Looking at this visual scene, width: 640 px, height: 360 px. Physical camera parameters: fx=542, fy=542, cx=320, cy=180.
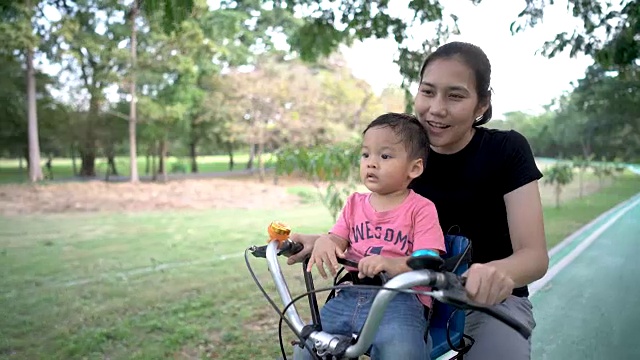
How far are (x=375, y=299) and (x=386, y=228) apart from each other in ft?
1.20

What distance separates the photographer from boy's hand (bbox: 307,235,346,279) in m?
1.39

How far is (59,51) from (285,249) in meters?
6.42

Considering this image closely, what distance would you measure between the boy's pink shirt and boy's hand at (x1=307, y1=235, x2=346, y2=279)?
7 cm

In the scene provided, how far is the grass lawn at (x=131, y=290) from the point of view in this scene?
135 inches

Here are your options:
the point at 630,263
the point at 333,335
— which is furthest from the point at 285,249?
the point at 630,263

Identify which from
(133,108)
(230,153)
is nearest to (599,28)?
(133,108)

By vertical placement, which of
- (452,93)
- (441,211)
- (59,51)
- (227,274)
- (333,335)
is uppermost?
(59,51)

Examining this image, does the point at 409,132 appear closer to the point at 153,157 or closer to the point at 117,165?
the point at 117,165

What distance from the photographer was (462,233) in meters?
1.71

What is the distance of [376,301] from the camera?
1.12 metres

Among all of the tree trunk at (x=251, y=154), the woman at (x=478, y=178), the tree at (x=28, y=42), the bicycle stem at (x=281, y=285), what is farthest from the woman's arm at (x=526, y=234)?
the tree trunk at (x=251, y=154)

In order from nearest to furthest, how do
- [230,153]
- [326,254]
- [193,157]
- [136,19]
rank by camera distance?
[326,254], [136,19], [230,153], [193,157]

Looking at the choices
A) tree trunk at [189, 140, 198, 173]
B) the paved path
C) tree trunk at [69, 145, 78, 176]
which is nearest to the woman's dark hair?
the paved path

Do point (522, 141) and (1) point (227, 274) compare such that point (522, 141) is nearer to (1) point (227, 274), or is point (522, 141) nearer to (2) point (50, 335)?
(2) point (50, 335)
